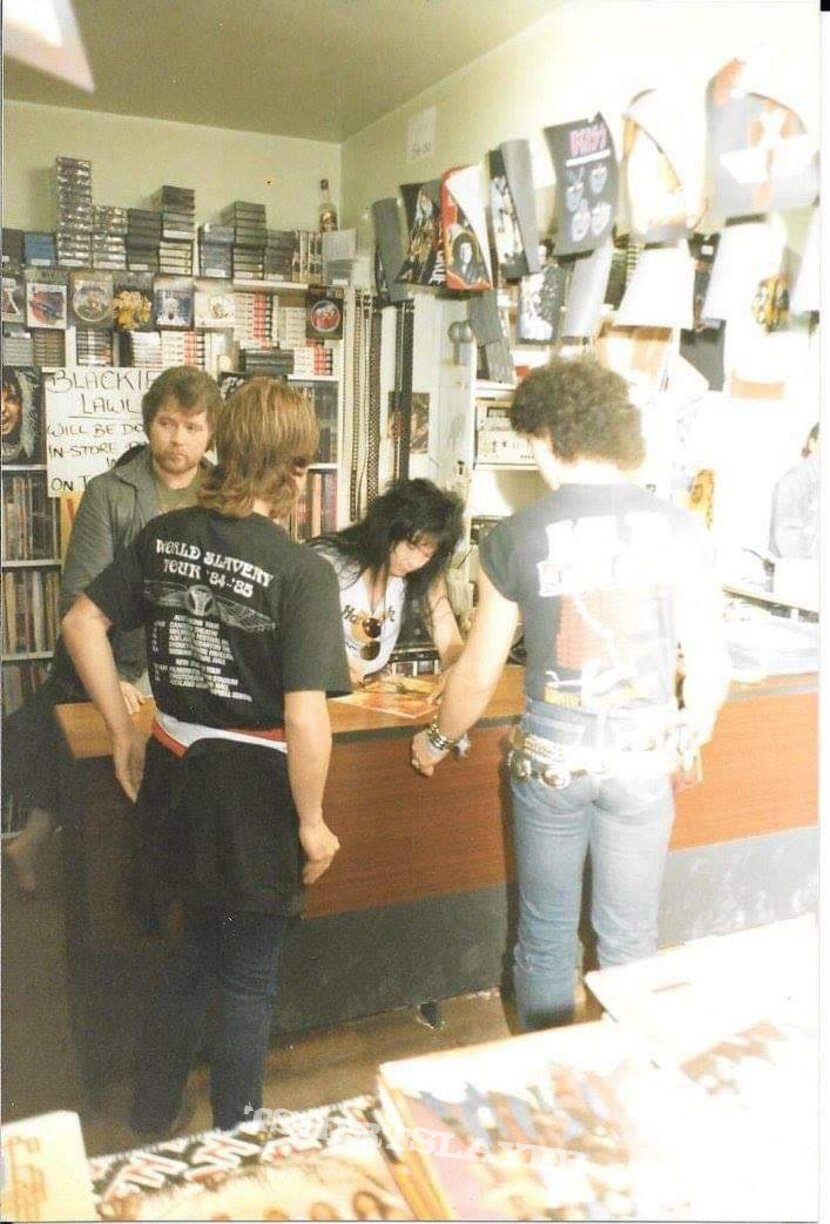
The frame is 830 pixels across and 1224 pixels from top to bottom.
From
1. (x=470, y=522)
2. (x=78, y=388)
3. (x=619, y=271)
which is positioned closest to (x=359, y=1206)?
(x=470, y=522)

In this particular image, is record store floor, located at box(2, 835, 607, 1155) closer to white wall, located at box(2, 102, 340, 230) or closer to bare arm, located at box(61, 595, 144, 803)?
bare arm, located at box(61, 595, 144, 803)

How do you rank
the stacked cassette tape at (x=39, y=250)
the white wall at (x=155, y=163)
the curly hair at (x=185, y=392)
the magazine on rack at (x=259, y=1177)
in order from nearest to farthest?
the magazine on rack at (x=259, y=1177) < the white wall at (x=155, y=163) < the stacked cassette tape at (x=39, y=250) < the curly hair at (x=185, y=392)

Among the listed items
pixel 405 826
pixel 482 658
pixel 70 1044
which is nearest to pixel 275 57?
pixel 482 658

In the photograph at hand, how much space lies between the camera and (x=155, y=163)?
155cm

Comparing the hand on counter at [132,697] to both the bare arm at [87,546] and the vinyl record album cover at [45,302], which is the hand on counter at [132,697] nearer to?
the bare arm at [87,546]

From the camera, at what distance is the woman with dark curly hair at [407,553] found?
175cm

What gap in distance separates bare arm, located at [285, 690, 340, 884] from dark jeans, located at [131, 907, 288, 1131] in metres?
0.14

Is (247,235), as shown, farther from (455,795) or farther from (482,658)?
(455,795)

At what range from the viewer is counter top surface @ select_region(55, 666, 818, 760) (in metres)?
1.63

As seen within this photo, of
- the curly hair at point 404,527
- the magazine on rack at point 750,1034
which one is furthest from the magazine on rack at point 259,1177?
the curly hair at point 404,527

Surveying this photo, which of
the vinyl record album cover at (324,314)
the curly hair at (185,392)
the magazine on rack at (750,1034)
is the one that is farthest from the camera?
the vinyl record album cover at (324,314)

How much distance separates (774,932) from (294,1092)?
3.48 ft

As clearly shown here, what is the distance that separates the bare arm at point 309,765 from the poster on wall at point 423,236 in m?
0.78

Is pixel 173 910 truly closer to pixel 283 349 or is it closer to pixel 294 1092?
pixel 294 1092
